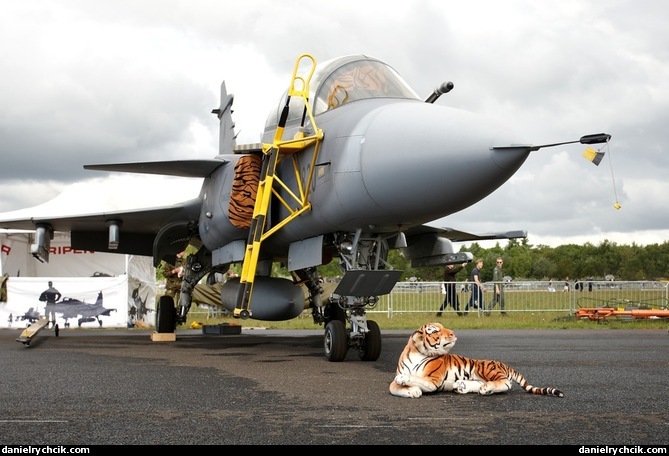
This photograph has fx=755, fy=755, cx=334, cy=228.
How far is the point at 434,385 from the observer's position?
5305 millimetres

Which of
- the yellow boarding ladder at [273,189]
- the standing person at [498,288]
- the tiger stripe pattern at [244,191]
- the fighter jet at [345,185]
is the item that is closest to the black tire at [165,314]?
the fighter jet at [345,185]

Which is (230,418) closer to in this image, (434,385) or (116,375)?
(434,385)

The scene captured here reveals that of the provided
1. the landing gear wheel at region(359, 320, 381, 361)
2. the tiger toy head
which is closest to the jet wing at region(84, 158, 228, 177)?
the landing gear wheel at region(359, 320, 381, 361)

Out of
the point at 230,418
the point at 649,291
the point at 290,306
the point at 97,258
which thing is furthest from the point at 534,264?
the point at 230,418

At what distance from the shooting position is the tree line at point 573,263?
209 ft

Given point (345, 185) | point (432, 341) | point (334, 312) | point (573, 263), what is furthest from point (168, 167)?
point (573, 263)

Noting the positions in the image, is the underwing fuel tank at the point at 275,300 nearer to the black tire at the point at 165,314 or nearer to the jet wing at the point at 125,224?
the jet wing at the point at 125,224

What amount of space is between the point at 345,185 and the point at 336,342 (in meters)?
1.66

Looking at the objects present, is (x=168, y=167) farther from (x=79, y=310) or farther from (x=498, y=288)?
(x=498, y=288)

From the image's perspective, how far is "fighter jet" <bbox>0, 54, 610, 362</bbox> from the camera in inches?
256

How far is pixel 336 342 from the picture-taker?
7770 millimetres

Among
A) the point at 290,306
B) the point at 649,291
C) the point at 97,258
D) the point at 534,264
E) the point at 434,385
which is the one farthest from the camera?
the point at 534,264

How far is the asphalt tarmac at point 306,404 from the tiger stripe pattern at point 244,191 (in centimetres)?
170

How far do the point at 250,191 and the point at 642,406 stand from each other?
5507 millimetres
